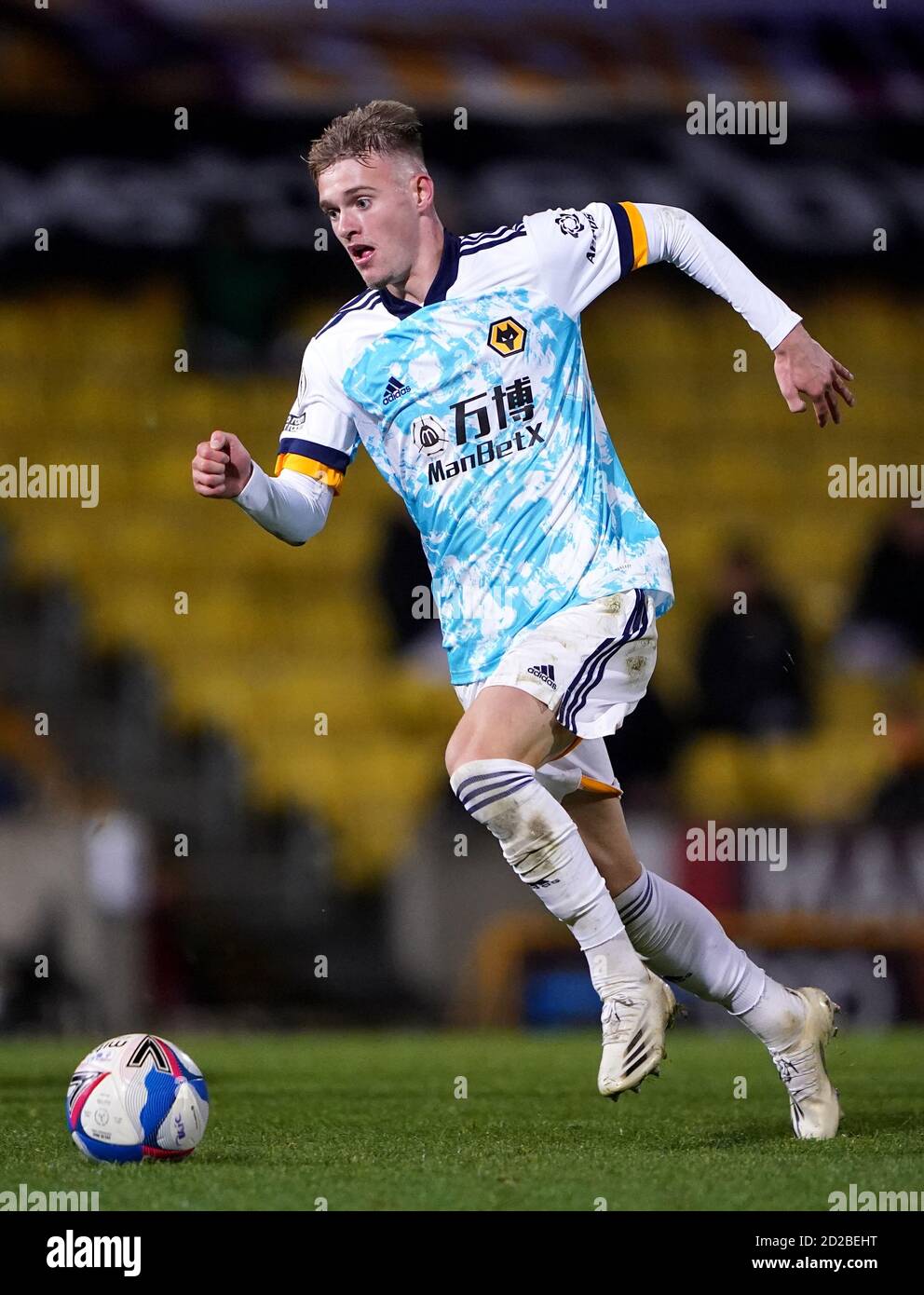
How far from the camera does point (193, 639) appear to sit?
11133 mm

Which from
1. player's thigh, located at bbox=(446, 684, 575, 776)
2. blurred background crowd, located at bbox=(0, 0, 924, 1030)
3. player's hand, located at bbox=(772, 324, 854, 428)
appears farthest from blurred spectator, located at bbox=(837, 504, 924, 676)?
player's thigh, located at bbox=(446, 684, 575, 776)

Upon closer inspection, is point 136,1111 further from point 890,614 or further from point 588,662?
point 890,614

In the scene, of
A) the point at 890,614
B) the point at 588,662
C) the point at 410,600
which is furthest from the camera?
the point at 890,614

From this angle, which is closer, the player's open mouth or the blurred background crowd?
the player's open mouth

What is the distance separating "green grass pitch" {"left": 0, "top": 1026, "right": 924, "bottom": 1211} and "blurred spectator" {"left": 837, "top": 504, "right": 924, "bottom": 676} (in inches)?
149

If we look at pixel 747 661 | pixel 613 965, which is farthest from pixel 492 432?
pixel 747 661

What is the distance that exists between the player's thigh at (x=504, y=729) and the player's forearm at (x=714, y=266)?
1077 mm

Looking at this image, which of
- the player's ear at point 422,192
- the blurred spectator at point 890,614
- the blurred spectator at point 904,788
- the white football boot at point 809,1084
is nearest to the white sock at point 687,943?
the white football boot at point 809,1084

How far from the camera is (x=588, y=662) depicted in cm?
432

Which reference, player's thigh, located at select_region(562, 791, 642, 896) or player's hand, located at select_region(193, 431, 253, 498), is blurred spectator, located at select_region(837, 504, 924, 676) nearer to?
player's thigh, located at select_region(562, 791, 642, 896)

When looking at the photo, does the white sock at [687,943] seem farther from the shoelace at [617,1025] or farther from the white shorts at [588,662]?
the shoelace at [617,1025]

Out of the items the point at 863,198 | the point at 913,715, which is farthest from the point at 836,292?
the point at 913,715

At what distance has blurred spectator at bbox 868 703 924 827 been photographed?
9.75 meters

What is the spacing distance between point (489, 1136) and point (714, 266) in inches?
87.5
